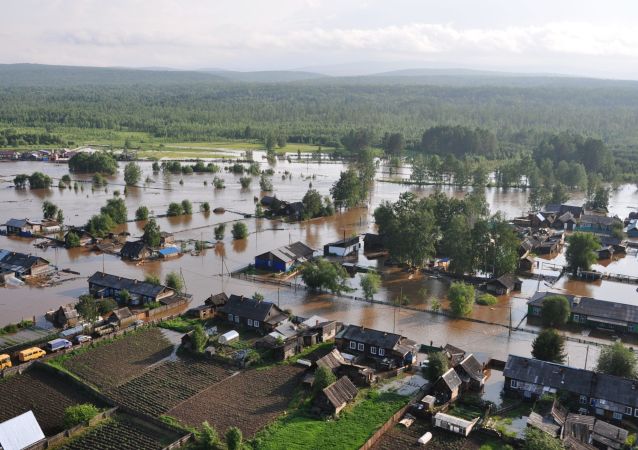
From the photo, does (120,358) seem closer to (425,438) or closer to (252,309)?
(252,309)

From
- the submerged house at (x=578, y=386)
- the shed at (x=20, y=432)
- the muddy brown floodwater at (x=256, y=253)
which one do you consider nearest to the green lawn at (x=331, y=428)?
the submerged house at (x=578, y=386)

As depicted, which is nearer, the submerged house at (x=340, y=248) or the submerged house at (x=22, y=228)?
the submerged house at (x=340, y=248)

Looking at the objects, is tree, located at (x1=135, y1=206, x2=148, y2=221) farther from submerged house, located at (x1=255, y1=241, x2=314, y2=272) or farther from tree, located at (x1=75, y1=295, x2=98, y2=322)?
tree, located at (x1=75, y1=295, x2=98, y2=322)

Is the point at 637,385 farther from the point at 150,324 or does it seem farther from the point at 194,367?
the point at 150,324

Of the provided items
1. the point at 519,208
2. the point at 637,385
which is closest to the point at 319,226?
the point at 519,208

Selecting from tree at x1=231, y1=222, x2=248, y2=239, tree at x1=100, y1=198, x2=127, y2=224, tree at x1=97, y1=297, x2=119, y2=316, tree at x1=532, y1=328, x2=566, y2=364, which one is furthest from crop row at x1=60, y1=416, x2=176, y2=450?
tree at x1=100, y1=198, x2=127, y2=224

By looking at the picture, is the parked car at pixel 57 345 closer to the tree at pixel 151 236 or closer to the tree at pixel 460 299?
the tree at pixel 151 236

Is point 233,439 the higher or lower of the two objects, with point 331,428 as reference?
higher

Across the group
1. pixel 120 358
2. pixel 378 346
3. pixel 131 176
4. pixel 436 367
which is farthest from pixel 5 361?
pixel 131 176
